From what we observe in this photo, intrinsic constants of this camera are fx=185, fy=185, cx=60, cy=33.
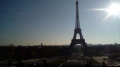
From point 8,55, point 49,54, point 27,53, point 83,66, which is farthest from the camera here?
point 49,54

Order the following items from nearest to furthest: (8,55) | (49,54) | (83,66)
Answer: (83,66), (8,55), (49,54)

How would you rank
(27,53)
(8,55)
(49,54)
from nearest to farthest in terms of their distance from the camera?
(8,55) → (27,53) → (49,54)

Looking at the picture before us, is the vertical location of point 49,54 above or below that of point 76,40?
below

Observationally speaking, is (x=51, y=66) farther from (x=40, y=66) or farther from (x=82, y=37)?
(x=82, y=37)

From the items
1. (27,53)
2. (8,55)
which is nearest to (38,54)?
(27,53)

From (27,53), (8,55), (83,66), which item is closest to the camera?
(83,66)

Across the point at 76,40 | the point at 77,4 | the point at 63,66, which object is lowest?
the point at 63,66

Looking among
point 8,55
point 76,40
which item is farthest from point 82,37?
point 8,55

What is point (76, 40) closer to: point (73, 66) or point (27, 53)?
point (27, 53)

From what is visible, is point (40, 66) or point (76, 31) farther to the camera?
point (76, 31)
